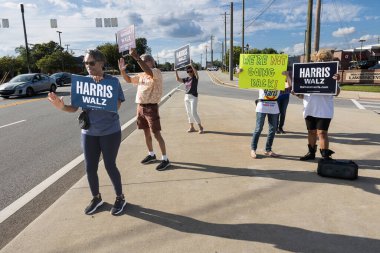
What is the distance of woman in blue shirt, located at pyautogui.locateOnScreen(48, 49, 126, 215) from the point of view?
3527 mm

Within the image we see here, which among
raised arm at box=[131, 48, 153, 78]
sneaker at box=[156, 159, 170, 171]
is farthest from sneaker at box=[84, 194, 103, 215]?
raised arm at box=[131, 48, 153, 78]

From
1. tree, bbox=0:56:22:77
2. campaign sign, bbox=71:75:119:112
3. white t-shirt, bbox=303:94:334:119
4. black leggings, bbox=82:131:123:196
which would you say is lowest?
black leggings, bbox=82:131:123:196

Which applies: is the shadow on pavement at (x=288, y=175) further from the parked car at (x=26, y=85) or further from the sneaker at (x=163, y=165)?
the parked car at (x=26, y=85)

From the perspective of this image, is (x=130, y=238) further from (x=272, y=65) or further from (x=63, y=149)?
(x=63, y=149)

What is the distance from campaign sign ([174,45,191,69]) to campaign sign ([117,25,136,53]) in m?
2.05

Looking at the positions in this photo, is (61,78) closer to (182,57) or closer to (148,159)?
(182,57)

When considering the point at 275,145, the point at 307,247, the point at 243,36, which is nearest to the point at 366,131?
the point at 275,145

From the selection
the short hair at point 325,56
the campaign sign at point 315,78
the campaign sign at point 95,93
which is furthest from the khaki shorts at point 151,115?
the short hair at point 325,56

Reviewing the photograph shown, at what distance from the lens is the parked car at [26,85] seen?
736 inches

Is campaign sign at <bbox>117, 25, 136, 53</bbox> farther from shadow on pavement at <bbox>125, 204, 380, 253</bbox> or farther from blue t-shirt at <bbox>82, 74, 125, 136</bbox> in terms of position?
shadow on pavement at <bbox>125, 204, 380, 253</bbox>

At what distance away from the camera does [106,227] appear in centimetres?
338

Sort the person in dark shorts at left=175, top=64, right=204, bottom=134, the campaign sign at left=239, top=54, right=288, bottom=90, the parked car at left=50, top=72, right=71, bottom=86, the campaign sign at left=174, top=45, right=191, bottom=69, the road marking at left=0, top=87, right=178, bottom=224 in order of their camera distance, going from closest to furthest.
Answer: the road marking at left=0, top=87, right=178, bottom=224 → the campaign sign at left=239, top=54, right=288, bottom=90 → the campaign sign at left=174, top=45, right=191, bottom=69 → the person in dark shorts at left=175, top=64, right=204, bottom=134 → the parked car at left=50, top=72, right=71, bottom=86

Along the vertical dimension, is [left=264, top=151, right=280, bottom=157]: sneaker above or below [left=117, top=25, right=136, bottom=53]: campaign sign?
below

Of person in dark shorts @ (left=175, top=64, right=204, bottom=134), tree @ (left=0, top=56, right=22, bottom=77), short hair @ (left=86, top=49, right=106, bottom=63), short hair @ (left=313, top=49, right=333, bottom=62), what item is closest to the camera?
short hair @ (left=86, top=49, right=106, bottom=63)
